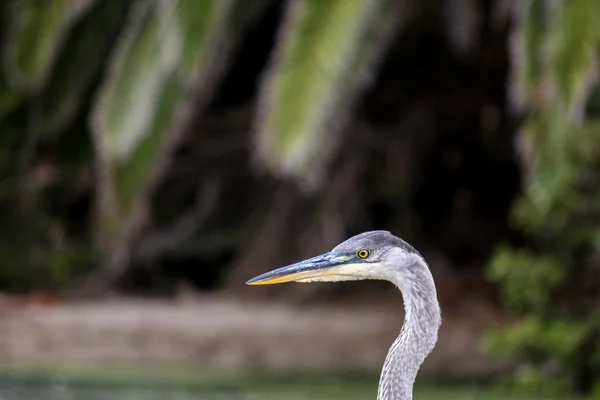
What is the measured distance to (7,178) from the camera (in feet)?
43.7

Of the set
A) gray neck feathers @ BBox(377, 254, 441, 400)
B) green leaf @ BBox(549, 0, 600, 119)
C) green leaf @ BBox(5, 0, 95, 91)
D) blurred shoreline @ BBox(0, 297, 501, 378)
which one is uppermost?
green leaf @ BBox(5, 0, 95, 91)

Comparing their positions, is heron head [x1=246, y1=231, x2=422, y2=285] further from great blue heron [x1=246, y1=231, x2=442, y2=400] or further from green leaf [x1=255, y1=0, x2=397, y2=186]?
green leaf [x1=255, y1=0, x2=397, y2=186]

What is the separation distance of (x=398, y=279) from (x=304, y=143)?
357 centimetres

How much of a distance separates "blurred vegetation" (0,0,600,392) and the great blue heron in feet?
11.3

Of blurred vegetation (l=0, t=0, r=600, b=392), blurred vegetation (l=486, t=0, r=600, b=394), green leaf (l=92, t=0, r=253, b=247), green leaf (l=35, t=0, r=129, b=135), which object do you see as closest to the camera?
blurred vegetation (l=0, t=0, r=600, b=392)

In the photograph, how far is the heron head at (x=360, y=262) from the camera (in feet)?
15.8

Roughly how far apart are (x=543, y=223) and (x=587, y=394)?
4.30 feet

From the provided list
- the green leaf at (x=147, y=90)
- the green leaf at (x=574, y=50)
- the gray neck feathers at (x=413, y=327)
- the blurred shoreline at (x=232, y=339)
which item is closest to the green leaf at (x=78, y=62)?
the green leaf at (x=147, y=90)

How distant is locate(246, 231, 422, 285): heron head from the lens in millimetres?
4801

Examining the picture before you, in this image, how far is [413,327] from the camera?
4781 mm

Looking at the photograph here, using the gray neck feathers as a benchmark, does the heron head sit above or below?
above

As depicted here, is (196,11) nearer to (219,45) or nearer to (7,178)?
(219,45)

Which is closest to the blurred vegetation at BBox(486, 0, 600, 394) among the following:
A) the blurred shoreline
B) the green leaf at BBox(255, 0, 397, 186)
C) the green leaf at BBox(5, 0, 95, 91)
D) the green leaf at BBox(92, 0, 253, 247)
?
the blurred shoreline

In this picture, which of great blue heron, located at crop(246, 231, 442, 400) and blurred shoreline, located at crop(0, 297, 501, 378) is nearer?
great blue heron, located at crop(246, 231, 442, 400)
